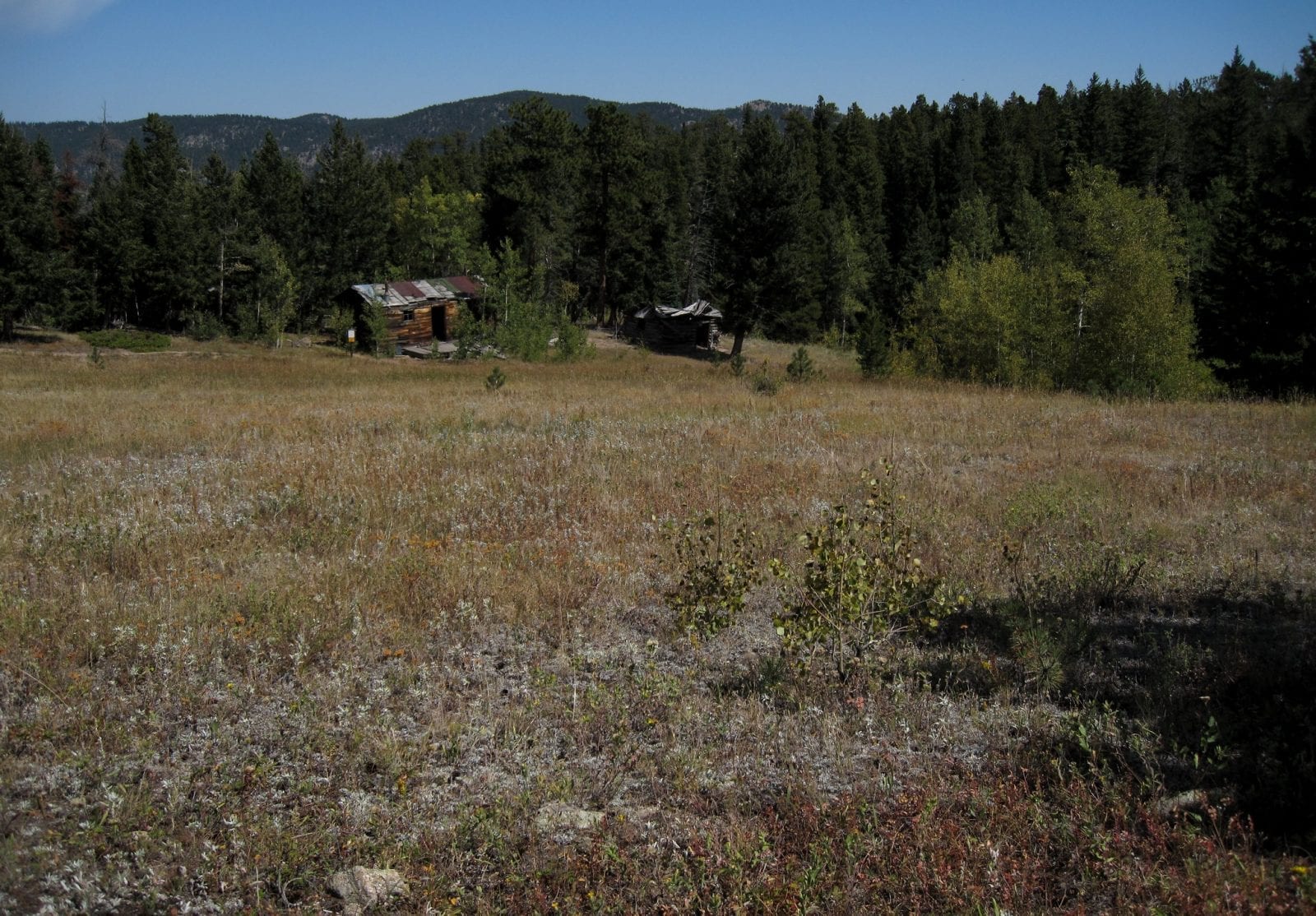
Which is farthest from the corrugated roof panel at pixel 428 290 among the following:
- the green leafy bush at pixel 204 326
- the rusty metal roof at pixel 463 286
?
the green leafy bush at pixel 204 326

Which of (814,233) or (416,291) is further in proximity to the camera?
(814,233)

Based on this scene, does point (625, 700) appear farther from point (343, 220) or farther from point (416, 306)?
point (343, 220)

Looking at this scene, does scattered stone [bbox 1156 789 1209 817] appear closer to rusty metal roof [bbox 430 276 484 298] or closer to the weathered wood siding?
the weathered wood siding

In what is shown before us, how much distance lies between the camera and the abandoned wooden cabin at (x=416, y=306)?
51125 mm

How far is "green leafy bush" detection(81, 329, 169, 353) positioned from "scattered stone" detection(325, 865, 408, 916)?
49.9 meters

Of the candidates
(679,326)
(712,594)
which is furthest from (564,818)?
(679,326)

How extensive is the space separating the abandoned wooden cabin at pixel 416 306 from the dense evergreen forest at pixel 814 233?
3.48 m

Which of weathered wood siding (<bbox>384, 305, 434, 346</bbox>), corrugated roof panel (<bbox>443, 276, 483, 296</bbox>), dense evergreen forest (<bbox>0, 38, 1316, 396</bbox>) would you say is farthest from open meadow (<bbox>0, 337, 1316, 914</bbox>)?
corrugated roof panel (<bbox>443, 276, 483, 296</bbox>)

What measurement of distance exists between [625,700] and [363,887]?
80.2 inches

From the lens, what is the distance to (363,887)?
3623mm

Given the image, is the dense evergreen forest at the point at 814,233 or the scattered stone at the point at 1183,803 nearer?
the scattered stone at the point at 1183,803

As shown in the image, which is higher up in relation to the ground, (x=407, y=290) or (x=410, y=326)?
(x=407, y=290)

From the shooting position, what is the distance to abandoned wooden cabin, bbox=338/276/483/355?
2013 inches

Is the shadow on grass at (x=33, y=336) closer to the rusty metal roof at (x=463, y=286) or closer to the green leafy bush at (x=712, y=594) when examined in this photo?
the rusty metal roof at (x=463, y=286)
